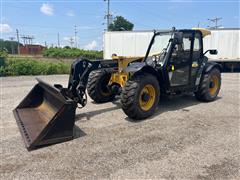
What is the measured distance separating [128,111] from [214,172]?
2211 mm

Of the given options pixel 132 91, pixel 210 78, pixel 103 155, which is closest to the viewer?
pixel 103 155

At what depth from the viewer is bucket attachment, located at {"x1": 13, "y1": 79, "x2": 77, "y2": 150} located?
12.1 feet

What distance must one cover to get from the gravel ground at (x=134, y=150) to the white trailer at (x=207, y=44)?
13257 millimetres

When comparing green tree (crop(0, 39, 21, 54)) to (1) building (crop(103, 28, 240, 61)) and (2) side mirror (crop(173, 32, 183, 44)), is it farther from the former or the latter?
(2) side mirror (crop(173, 32, 183, 44))

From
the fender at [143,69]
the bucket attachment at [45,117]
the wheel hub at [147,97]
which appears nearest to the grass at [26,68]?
the bucket attachment at [45,117]

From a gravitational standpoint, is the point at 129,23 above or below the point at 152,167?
above

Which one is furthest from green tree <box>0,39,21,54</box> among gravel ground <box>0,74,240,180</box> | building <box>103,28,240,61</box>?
gravel ground <box>0,74,240,180</box>

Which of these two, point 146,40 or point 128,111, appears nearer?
point 128,111

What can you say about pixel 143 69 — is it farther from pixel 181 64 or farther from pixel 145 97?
pixel 181 64

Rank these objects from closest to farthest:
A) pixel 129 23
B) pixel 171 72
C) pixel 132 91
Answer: pixel 132 91, pixel 171 72, pixel 129 23

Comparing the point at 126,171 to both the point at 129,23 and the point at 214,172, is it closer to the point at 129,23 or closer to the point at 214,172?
the point at 214,172

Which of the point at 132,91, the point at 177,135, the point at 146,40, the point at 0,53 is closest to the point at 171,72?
the point at 132,91

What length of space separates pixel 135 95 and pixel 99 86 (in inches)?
70.3

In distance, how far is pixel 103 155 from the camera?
3.44 m
